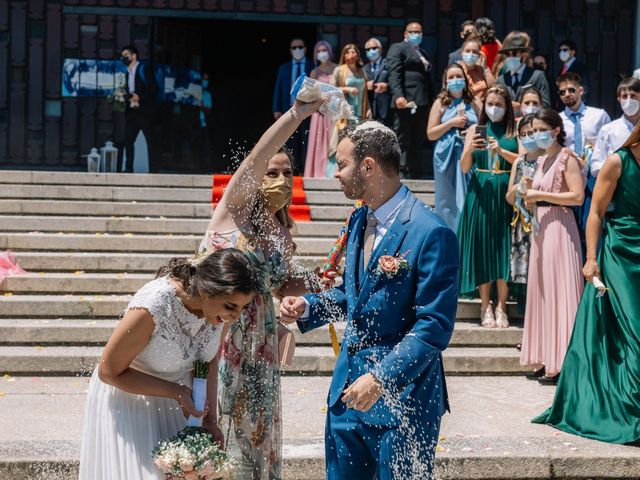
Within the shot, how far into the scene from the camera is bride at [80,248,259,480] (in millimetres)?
4133

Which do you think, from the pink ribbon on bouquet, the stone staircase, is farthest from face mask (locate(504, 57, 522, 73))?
the pink ribbon on bouquet

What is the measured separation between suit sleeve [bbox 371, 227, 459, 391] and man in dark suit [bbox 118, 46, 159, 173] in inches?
444

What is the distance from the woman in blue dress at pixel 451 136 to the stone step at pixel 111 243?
51.6 inches

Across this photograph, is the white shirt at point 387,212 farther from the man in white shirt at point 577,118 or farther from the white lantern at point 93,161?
the white lantern at point 93,161

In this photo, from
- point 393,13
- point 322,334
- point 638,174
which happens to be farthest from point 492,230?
point 393,13

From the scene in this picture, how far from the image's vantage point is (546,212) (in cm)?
842

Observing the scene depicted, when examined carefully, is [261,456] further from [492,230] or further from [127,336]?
[492,230]

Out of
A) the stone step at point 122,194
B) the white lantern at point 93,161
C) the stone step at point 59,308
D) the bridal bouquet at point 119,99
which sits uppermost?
the bridal bouquet at point 119,99

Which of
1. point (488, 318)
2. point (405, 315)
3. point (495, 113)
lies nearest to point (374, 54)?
point (495, 113)

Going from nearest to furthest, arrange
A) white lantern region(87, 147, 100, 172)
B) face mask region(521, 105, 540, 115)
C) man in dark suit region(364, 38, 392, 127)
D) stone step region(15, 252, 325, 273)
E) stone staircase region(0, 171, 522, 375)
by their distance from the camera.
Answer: stone staircase region(0, 171, 522, 375), face mask region(521, 105, 540, 115), stone step region(15, 252, 325, 273), man in dark suit region(364, 38, 392, 127), white lantern region(87, 147, 100, 172)

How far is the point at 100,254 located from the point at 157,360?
660 cm

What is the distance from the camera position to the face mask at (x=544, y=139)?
8234mm

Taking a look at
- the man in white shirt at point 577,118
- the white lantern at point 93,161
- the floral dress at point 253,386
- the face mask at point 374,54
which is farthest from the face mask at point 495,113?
the white lantern at point 93,161

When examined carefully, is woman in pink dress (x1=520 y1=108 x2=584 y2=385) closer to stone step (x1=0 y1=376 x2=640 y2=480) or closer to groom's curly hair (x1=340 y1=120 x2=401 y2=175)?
stone step (x1=0 y1=376 x2=640 y2=480)
